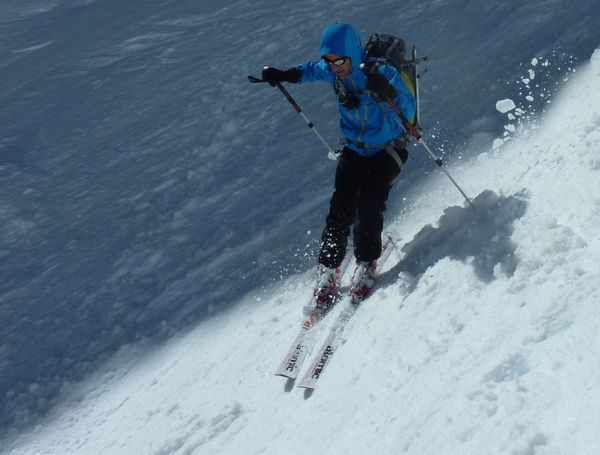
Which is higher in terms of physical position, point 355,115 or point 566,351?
point 355,115

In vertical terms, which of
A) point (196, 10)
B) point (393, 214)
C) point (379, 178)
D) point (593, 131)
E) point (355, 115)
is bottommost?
point (393, 214)

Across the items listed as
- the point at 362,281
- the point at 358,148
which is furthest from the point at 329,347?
the point at 358,148

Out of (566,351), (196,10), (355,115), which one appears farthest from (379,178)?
(196,10)

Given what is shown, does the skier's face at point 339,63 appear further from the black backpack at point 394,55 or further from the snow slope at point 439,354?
the snow slope at point 439,354

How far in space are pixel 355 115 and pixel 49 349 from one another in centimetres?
549

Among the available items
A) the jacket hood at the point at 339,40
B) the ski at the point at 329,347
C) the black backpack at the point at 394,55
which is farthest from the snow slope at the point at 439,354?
the jacket hood at the point at 339,40

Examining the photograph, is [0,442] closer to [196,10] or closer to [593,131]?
[593,131]

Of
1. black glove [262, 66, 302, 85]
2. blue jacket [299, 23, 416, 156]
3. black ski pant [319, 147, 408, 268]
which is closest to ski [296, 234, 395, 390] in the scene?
black ski pant [319, 147, 408, 268]

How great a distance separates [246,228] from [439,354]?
4.94 m

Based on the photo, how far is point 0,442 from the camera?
7051 mm

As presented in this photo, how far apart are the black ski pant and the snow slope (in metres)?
0.45

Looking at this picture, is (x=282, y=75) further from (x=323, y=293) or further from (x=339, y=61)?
(x=323, y=293)

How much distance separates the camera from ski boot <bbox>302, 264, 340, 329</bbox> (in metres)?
6.03

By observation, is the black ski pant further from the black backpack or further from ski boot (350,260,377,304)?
the black backpack
